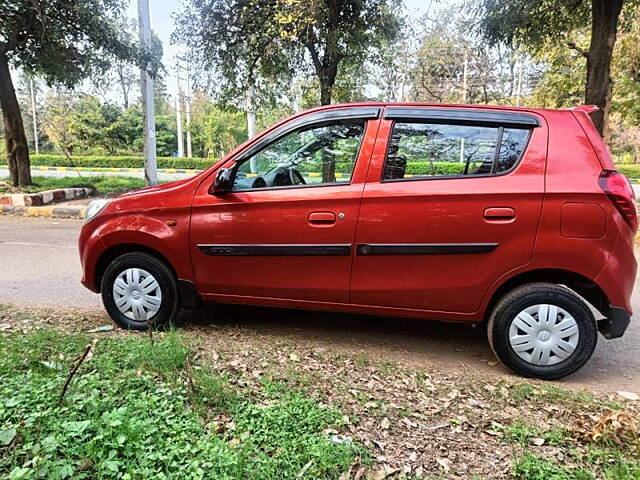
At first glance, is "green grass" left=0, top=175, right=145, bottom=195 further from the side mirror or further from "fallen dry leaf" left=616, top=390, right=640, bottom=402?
"fallen dry leaf" left=616, top=390, right=640, bottom=402

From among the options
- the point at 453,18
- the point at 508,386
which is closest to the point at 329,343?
the point at 508,386

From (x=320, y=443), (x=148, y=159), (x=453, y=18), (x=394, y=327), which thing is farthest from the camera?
(x=453, y=18)

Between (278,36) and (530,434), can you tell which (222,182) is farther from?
(278,36)

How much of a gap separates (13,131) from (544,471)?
45.2ft

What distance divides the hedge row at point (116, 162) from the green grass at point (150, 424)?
1143 inches

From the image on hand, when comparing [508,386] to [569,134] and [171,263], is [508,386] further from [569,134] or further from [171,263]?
[171,263]

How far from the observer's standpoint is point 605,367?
3.53 m

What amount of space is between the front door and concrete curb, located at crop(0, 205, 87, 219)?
7.72m

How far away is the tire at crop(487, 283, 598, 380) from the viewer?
3.11m

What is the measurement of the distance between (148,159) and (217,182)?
10.1 metres

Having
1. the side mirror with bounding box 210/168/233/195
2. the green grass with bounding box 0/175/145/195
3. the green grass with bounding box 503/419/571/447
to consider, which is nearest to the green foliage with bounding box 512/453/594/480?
the green grass with bounding box 503/419/571/447

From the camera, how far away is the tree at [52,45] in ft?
33.4

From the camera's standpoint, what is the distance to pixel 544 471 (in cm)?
209

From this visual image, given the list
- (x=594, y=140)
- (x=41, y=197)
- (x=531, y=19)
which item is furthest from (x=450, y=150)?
(x=41, y=197)
